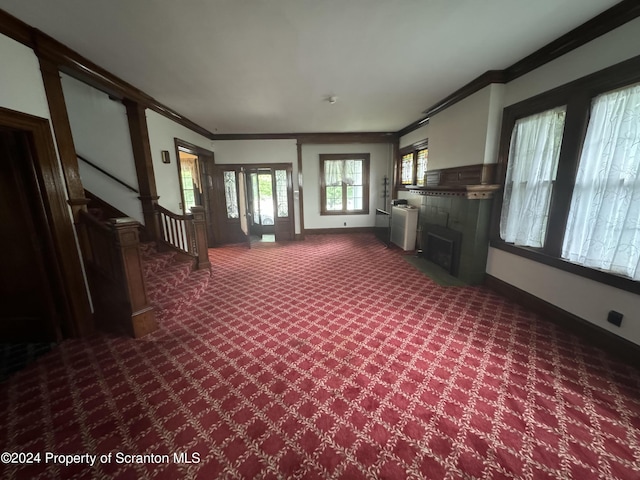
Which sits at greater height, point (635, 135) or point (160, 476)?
point (635, 135)

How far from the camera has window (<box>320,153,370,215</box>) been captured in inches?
279

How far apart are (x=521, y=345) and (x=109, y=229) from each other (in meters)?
4.05

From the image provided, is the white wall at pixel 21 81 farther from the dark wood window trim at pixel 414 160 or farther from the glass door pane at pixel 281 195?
the dark wood window trim at pixel 414 160

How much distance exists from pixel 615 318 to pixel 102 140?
616 centimetres

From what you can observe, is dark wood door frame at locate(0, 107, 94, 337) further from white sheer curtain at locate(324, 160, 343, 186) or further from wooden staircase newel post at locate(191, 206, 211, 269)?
white sheer curtain at locate(324, 160, 343, 186)

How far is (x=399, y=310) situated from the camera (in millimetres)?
2963

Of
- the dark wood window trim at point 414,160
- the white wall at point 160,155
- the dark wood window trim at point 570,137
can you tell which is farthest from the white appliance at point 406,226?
the white wall at point 160,155

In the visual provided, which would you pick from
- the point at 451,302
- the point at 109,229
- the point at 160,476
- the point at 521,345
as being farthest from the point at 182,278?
the point at 521,345

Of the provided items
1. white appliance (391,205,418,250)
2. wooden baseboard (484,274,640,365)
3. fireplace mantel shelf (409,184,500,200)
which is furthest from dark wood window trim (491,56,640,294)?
white appliance (391,205,418,250)

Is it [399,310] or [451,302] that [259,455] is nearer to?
[399,310]

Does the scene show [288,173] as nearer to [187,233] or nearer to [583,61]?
[187,233]

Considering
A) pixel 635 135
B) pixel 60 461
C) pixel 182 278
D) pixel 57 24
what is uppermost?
pixel 57 24

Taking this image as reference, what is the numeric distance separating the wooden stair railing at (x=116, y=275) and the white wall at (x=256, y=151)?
4.34 metres

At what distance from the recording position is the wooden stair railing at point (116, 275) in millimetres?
2309
